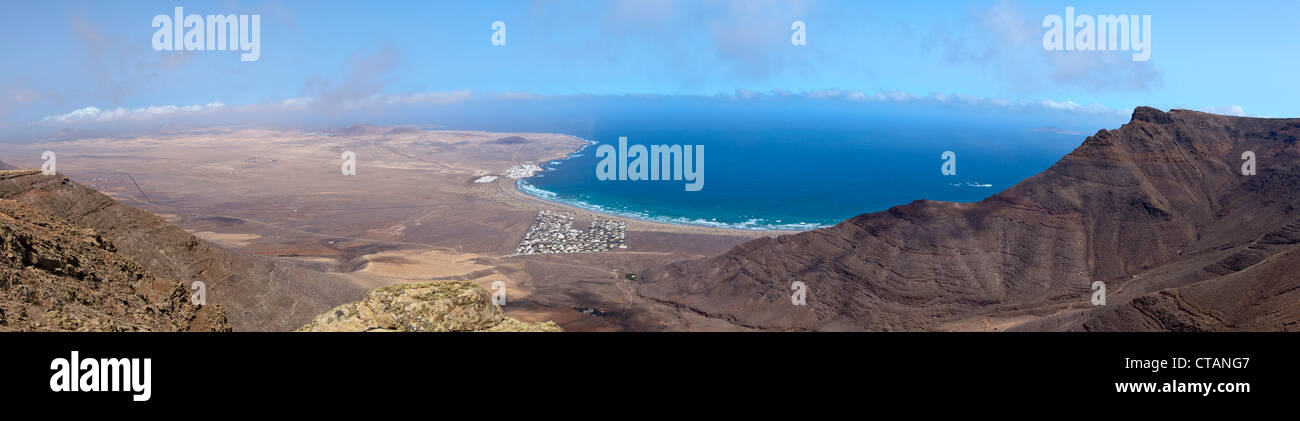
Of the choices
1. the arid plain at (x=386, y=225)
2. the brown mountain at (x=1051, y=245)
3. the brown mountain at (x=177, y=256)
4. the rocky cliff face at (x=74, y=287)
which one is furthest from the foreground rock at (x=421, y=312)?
the brown mountain at (x=1051, y=245)

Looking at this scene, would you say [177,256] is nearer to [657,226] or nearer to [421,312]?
[421,312]

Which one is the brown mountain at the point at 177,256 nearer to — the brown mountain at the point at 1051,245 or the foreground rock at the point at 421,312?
the foreground rock at the point at 421,312

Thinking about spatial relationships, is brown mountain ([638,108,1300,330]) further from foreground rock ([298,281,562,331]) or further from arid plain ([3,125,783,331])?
foreground rock ([298,281,562,331])

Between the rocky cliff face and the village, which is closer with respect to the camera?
the rocky cliff face

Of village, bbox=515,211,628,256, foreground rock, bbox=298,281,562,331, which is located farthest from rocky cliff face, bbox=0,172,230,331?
village, bbox=515,211,628,256

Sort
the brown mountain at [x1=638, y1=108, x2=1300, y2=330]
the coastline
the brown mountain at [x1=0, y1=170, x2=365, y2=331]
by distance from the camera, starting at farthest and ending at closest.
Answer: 1. the coastline
2. the brown mountain at [x1=638, y1=108, x2=1300, y2=330]
3. the brown mountain at [x1=0, y1=170, x2=365, y2=331]
